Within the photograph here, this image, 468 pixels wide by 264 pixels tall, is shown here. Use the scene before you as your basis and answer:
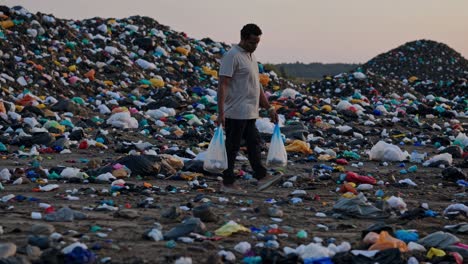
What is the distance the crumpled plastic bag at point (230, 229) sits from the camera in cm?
366

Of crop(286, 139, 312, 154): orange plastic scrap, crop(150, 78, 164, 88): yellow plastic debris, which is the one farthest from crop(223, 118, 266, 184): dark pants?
crop(150, 78, 164, 88): yellow plastic debris

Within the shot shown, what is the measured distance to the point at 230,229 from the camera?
12.1 feet

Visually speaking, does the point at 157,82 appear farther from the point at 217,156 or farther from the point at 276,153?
the point at 217,156

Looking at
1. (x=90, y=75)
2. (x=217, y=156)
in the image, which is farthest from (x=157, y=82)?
(x=217, y=156)

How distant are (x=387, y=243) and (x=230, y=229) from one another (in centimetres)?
84

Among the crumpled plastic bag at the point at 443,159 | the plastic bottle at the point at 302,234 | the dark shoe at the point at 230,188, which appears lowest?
the crumpled plastic bag at the point at 443,159

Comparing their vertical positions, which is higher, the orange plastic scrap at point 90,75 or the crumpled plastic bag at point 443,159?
the orange plastic scrap at point 90,75

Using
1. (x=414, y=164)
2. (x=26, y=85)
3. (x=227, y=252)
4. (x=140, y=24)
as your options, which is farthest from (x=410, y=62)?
(x=227, y=252)

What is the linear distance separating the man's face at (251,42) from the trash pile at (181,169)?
75cm

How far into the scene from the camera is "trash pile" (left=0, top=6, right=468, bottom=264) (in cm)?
342

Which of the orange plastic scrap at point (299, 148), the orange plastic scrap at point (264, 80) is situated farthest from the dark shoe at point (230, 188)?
the orange plastic scrap at point (264, 80)

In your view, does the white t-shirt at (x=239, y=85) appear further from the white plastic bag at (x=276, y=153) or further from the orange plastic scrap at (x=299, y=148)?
the orange plastic scrap at (x=299, y=148)

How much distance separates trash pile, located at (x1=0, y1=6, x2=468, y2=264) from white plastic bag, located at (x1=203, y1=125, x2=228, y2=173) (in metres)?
0.03

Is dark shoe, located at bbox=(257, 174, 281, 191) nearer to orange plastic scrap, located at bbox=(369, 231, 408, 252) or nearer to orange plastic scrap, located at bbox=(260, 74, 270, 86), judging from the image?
orange plastic scrap, located at bbox=(369, 231, 408, 252)
